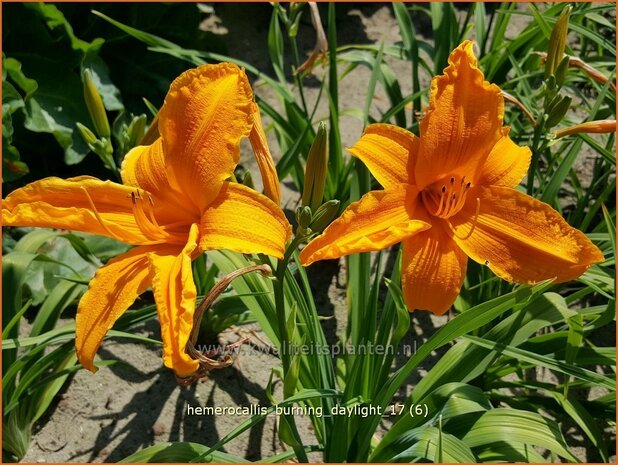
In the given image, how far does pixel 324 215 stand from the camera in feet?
4.28

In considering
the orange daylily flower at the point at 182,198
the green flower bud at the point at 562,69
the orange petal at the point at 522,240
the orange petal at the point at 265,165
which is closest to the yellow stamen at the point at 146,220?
the orange daylily flower at the point at 182,198

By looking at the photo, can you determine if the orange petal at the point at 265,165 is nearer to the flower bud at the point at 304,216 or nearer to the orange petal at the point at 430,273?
the flower bud at the point at 304,216

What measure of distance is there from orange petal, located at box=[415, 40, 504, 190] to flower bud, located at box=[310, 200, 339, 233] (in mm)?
248

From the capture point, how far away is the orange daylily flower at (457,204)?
141 centimetres

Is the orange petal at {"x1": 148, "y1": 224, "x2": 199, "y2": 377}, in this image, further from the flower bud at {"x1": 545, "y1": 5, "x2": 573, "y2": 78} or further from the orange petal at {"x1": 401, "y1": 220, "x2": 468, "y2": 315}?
the flower bud at {"x1": 545, "y1": 5, "x2": 573, "y2": 78}

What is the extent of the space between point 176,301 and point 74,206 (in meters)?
0.36

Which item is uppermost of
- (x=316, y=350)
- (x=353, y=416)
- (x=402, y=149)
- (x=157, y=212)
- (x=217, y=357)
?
(x=402, y=149)

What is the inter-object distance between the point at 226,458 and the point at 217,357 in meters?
0.60

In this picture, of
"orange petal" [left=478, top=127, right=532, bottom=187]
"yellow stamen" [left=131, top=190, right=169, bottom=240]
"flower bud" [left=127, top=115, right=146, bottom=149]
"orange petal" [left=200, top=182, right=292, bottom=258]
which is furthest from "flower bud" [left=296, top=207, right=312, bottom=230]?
"flower bud" [left=127, top=115, right=146, bottom=149]

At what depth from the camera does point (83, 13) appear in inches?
110

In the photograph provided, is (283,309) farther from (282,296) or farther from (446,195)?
(446,195)

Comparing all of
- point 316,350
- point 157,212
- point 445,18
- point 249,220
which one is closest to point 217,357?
point 316,350

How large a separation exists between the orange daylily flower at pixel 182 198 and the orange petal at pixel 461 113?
0.36m

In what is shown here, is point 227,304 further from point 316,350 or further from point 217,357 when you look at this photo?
point 316,350
